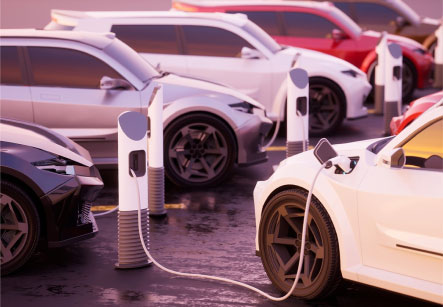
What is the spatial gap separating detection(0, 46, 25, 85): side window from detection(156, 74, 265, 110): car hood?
1.48 meters

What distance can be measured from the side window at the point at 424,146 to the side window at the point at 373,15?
1152 cm

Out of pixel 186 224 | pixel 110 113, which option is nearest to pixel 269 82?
pixel 110 113

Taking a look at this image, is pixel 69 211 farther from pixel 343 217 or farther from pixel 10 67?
pixel 10 67

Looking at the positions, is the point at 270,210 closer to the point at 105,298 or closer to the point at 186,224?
the point at 105,298

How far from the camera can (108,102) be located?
10281 millimetres

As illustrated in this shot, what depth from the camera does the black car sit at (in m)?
7.38

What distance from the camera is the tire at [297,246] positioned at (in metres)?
6.55

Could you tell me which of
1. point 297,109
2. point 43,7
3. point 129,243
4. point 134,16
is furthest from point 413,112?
point 43,7

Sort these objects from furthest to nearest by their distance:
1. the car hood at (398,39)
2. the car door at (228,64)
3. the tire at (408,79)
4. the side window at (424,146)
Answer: the tire at (408,79), the car hood at (398,39), the car door at (228,64), the side window at (424,146)

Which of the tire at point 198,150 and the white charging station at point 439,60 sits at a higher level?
the white charging station at point 439,60

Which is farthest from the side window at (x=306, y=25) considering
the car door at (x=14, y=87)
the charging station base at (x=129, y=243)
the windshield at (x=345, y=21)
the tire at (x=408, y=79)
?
the charging station base at (x=129, y=243)

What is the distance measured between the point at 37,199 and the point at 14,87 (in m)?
3.01

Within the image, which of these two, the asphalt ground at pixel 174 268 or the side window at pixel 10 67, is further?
the side window at pixel 10 67

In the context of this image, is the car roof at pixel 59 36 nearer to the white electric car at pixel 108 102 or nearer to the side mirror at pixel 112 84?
the white electric car at pixel 108 102
